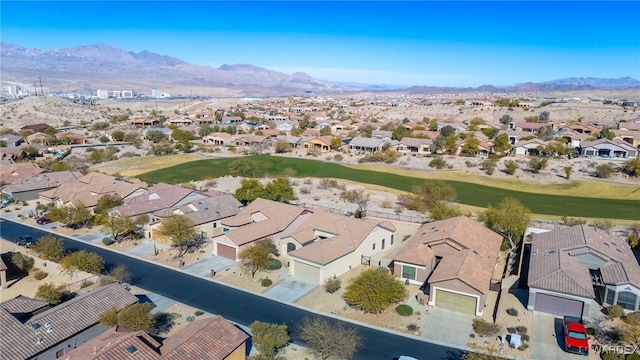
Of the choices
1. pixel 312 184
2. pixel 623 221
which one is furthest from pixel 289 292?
pixel 623 221

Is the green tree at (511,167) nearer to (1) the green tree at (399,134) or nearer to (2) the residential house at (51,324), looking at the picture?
(1) the green tree at (399,134)

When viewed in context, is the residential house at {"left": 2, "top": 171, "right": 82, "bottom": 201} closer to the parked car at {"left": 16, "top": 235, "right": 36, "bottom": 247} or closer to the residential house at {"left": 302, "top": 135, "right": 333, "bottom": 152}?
the parked car at {"left": 16, "top": 235, "right": 36, "bottom": 247}

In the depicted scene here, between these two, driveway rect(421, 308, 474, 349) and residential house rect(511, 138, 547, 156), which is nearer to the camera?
driveway rect(421, 308, 474, 349)

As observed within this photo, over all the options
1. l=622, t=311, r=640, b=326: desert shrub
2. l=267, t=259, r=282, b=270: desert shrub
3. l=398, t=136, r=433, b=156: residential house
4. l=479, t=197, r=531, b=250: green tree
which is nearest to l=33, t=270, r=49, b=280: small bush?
l=267, t=259, r=282, b=270: desert shrub

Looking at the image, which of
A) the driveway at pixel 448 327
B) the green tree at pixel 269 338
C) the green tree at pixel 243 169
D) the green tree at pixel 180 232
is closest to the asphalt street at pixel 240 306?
the driveway at pixel 448 327

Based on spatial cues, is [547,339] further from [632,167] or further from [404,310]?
[632,167]

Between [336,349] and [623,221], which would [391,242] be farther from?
[623,221]

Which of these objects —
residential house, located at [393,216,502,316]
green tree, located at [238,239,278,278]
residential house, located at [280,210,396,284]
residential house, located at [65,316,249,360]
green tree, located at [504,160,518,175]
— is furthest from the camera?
green tree, located at [504,160,518,175]
